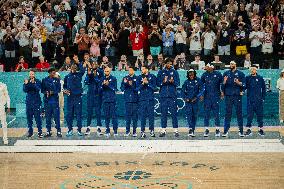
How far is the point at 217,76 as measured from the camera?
21031mm

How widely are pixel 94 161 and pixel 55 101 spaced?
11.1 ft

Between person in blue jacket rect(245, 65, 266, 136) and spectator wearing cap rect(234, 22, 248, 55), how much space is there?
19.4 feet

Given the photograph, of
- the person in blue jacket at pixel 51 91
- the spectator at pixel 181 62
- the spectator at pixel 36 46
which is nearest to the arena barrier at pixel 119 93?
the spectator at pixel 181 62

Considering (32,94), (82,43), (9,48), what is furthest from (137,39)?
(32,94)

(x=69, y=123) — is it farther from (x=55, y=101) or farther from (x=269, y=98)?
(x=269, y=98)

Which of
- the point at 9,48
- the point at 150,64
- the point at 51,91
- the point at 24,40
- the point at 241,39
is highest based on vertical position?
the point at 24,40

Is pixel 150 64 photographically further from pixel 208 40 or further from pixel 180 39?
pixel 208 40

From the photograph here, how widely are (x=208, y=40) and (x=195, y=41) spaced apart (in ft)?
1.74

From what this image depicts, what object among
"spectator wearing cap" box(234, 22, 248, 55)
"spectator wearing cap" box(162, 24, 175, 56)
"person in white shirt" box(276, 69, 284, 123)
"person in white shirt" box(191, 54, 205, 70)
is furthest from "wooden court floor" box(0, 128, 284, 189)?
"spectator wearing cap" box(234, 22, 248, 55)

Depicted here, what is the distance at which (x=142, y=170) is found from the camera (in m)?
17.5

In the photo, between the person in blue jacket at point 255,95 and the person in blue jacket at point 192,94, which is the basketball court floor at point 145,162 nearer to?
the person in blue jacket at point 255,95

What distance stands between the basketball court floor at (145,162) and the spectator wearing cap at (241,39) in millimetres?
5569

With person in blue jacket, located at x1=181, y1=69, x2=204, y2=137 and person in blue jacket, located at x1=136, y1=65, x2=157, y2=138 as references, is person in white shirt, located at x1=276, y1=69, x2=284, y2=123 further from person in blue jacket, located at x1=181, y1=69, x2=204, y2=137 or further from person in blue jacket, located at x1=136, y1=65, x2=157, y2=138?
person in blue jacket, located at x1=136, y1=65, x2=157, y2=138

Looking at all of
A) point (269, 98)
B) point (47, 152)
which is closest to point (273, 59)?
point (269, 98)
